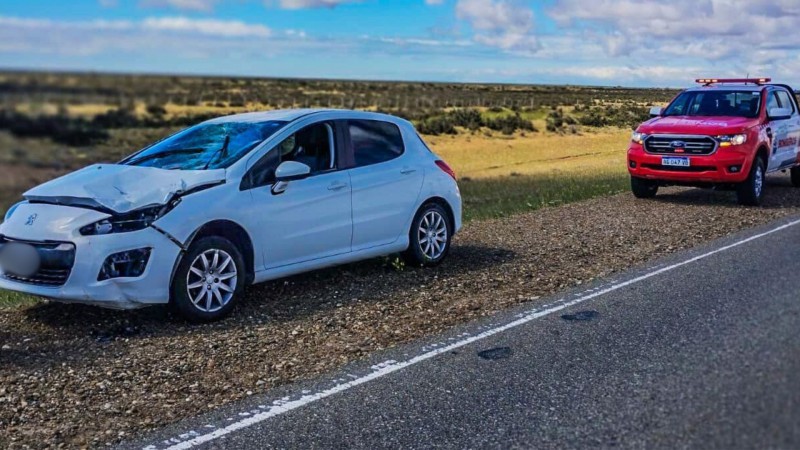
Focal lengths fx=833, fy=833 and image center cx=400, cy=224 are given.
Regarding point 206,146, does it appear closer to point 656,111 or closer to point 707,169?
point 707,169

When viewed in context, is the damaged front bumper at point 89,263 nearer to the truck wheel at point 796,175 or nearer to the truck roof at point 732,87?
the truck roof at point 732,87

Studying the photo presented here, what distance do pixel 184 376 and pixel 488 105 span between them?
2504 inches

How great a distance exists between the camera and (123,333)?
20.8 feet

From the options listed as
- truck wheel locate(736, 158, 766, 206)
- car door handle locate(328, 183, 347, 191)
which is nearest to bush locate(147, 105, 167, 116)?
car door handle locate(328, 183, 347, 191)

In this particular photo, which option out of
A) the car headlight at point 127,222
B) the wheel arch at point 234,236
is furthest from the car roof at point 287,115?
the car headlight at point 127,222

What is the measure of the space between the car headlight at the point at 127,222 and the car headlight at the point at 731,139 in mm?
9645

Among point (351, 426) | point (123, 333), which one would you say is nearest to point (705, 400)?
point (351, 426)

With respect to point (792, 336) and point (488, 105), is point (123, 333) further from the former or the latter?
point (488, 105)

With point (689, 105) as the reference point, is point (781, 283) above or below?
below

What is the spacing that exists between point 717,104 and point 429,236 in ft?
26.5

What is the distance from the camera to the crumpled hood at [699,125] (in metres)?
13.2

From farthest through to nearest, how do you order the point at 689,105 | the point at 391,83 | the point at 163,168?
the point at 391,83
the point at 689,105
the point at 163,168

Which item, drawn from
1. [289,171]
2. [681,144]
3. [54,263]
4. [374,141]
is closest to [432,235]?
[374,141]

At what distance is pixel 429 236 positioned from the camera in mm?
8672
